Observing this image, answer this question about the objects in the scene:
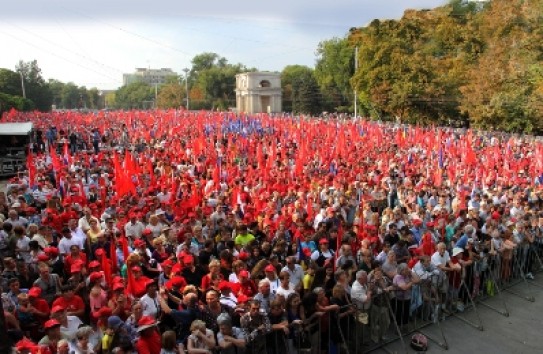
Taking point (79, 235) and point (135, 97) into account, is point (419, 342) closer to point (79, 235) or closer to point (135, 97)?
point (79, 235)

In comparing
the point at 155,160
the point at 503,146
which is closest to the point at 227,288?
the point at 155,160

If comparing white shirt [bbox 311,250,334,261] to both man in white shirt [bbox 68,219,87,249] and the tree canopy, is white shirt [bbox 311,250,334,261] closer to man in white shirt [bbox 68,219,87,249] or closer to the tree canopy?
man in white shirt [bbox 68,219,87,249]

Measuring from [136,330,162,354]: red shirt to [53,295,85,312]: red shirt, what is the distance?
4.16ft

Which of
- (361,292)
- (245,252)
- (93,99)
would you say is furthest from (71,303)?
(93,99)

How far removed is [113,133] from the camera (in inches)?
1085

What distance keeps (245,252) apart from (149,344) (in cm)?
249

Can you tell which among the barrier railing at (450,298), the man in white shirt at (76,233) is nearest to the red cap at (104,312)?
the man in white shirt at (76,233)

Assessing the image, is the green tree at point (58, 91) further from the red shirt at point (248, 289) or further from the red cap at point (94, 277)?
the red shirt at point (248, 289)

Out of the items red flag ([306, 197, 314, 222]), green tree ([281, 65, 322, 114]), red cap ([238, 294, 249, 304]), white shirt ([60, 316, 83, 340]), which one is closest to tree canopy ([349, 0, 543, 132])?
green tree ([281, 65, 322, 114])

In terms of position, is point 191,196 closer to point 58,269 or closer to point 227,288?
point 58,269

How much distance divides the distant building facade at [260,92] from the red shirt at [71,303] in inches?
2542

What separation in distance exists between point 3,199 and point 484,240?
420 inches

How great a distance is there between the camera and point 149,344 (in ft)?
16.4

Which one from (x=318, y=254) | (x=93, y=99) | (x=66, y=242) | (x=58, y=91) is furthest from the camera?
(x=93, y=99)
